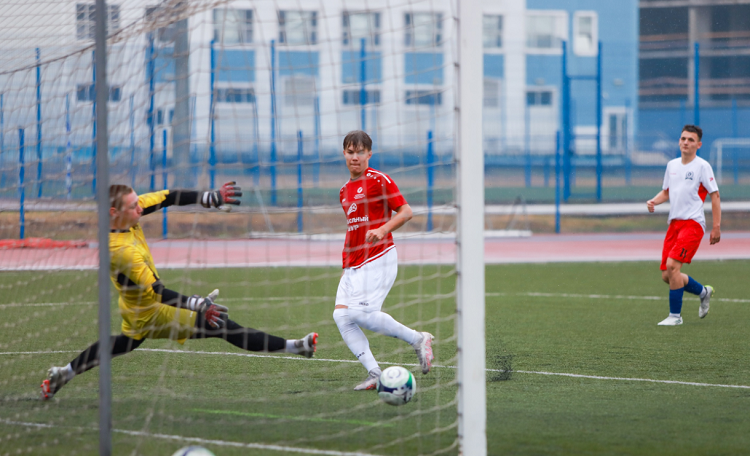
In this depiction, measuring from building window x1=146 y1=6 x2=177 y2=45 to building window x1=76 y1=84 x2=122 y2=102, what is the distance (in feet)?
1.52

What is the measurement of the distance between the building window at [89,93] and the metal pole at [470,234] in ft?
8.85

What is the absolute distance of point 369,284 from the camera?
566cm

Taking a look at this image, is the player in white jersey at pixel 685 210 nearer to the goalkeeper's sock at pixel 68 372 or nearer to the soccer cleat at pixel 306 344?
the soccer cleat at pixel 306 344

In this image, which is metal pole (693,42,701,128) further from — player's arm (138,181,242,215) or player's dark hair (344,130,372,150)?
player's arm (138,181,242,215)

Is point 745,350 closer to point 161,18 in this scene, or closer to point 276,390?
point 276,390

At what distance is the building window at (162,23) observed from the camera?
5382 millimetres

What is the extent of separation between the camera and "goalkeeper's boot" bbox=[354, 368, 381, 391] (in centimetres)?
570

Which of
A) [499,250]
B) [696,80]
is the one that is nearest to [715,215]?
[499,250]

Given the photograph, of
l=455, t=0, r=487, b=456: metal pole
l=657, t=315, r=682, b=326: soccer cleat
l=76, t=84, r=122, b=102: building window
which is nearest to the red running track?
l=657, t=315, r=682, b=326: soccer cleat

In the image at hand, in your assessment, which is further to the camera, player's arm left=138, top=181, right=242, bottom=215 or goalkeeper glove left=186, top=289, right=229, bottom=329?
player's arm left=138, top=181, right=242, bottom=215

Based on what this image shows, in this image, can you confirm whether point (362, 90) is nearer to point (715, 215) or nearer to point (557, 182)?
point (557, 182)

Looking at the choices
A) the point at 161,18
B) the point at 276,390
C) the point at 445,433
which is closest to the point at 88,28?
the point at 161,18

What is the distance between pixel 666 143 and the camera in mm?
22297

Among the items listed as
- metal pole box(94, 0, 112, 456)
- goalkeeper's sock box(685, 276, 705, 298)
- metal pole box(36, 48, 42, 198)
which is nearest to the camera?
metal pole box(94, 0, 112, 456)
